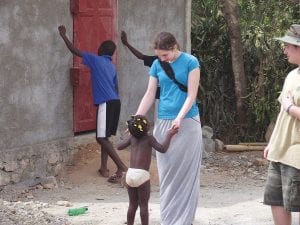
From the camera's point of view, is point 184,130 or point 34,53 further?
point 34,53

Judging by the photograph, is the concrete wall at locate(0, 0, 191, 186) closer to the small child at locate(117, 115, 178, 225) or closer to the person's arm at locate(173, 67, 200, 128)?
the small child at locate(117, 115, 178, 225)

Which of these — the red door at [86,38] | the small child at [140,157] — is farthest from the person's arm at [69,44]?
the small child at [140,157]

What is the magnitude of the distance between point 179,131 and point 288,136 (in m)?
1.31

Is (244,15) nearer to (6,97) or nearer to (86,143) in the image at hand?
(86,143)

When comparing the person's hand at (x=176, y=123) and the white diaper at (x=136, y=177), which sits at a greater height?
the person's hand at (x=176, y=123)

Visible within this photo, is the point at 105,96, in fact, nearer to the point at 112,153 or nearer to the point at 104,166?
the point at 112,153

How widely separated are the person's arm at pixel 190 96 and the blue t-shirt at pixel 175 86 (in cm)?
5

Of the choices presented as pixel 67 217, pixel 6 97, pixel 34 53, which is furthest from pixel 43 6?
pixel 67 217

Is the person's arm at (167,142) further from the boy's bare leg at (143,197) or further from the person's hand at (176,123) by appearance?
the boy's bare leg at (143,197)

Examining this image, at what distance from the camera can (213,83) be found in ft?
40.7

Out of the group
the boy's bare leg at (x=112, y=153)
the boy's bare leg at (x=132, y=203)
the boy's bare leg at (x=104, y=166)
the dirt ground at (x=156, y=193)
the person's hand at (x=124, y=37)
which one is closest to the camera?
the boy's bare leg at (x=132, y=203)

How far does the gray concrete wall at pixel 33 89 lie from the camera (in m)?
8.06

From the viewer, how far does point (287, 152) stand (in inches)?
194

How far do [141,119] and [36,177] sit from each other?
3148mm
